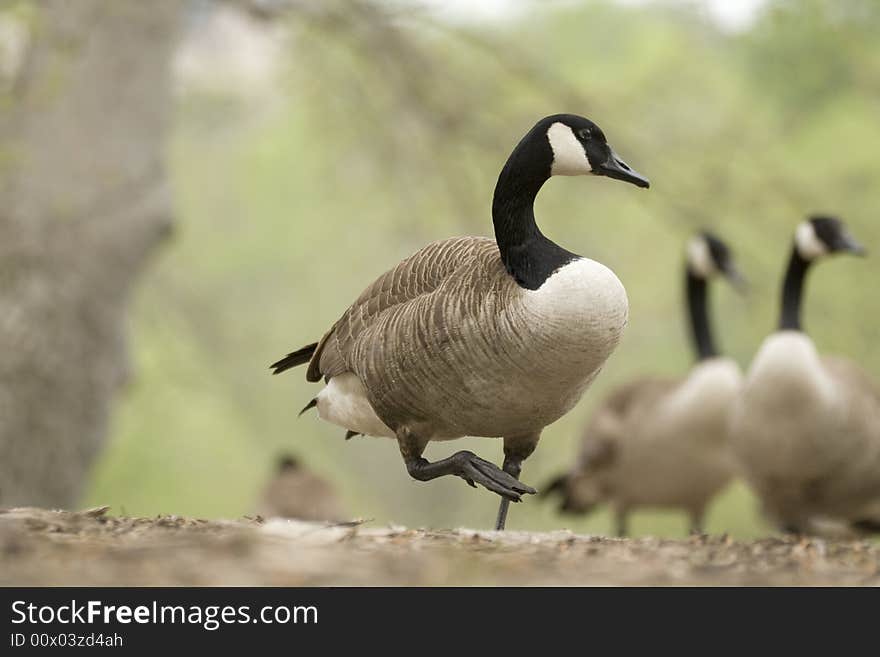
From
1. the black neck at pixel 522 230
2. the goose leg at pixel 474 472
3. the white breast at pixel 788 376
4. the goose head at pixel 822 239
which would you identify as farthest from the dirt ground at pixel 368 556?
the goose head at pixel 822 239

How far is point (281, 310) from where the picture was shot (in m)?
25.4

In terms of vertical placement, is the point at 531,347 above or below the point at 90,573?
above

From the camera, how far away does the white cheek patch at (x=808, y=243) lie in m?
8.74

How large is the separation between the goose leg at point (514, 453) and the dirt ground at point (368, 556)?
0.26 metres

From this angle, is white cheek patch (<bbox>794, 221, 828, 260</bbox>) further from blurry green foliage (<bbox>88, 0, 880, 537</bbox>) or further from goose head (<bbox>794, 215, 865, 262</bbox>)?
blurry green foliage (<bbox>88, 0, 880, 537</bbox>)

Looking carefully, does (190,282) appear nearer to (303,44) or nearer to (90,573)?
(303,44)

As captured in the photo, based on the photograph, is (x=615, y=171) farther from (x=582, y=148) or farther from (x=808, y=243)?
(x=808, y=243)

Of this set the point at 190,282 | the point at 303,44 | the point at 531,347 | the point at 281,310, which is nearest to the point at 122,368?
the point at 303,44

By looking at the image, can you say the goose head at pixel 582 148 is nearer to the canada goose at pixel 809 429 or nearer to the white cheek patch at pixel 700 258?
the canada goose at pixel 809 429

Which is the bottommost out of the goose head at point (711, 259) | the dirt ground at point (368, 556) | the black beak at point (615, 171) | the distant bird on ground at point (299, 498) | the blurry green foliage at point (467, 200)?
the dirt ground at point (368, 556)

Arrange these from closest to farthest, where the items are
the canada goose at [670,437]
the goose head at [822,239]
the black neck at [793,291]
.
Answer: the goose head at [822,239] < the black neck at [793,291] < the canada goose at [670,437]

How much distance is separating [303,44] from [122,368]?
372 centimetres

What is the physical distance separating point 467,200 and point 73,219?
3.97 m

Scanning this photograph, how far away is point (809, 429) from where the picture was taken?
26.3 feet
